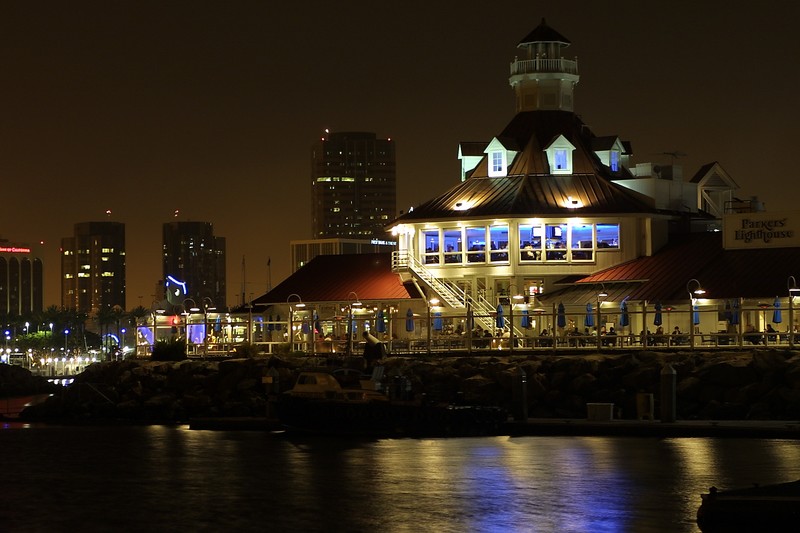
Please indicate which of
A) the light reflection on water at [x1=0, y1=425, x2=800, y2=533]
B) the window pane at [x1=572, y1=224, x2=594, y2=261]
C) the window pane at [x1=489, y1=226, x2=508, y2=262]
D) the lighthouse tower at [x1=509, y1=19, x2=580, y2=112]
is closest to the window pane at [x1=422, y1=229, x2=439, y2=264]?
the window pane at [x1=489, y1=226, x2=508, y2=262]

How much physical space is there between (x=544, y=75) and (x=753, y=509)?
51109 millimetres

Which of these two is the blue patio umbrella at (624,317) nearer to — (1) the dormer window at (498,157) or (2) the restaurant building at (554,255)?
(2) the restaurant building at (554,255)

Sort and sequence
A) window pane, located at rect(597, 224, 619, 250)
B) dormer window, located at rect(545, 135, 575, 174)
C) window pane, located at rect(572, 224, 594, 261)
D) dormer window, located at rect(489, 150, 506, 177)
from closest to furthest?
window pane, located at rect(572, 224, 594, 261) → window pane, located at rect(597, 224, 619, 250) → dormer window, located at rect(545, 135, 575, 174) → dormer window, located at rect(489, 150, 506, 177)

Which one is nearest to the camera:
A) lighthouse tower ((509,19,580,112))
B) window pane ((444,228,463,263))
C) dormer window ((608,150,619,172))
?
window pane ((444,228,463,263))

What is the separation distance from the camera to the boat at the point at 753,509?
95.2 feet

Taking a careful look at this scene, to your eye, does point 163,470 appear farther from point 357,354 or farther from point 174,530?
point 357,354

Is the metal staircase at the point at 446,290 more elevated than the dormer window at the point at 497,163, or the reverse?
the dormer window at the point at 497,163

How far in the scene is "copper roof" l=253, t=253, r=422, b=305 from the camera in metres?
76.0

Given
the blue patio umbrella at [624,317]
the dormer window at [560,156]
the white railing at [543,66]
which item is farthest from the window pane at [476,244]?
the blue patio umbrella at [624,317]

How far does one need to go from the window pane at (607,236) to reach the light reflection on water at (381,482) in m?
22.8

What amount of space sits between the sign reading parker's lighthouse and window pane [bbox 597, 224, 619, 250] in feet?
20.0

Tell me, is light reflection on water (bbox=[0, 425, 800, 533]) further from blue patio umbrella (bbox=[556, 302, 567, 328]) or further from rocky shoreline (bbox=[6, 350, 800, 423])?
blue patio umbrella (bbox=[556, 302, 567, 328])

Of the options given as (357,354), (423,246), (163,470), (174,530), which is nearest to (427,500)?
(174,530)

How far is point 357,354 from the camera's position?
208ft
